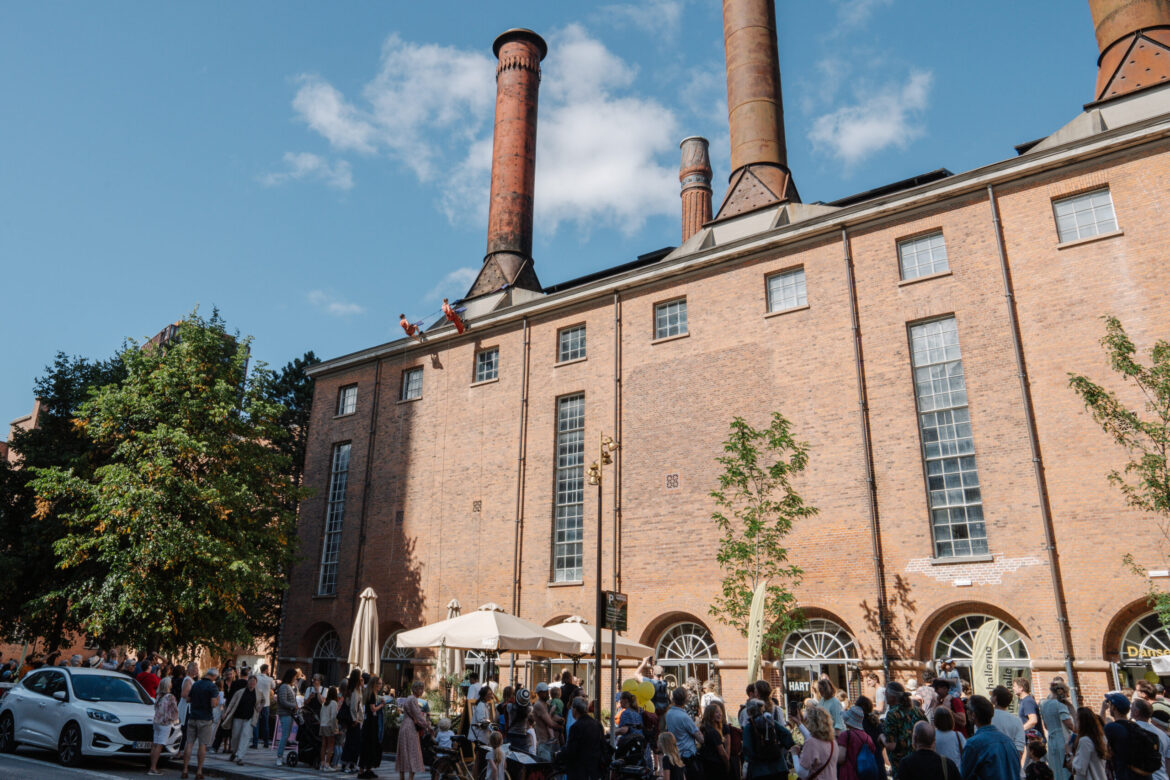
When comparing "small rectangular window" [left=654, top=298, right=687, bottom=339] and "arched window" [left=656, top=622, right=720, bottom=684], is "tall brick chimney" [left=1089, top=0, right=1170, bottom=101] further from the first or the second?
"arched window" [left=656, top=622, right=720, bottom=684]

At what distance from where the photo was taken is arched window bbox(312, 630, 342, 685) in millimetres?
26375

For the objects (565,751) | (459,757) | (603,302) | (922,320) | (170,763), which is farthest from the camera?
(603,302)

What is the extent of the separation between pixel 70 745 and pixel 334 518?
642 inches

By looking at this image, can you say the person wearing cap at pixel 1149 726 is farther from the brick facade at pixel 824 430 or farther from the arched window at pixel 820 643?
the arched window at pixel 820 643

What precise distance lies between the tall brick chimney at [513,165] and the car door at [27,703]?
18.7 metres

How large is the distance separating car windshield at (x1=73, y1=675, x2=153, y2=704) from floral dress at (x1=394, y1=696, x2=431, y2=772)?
14.6 ft

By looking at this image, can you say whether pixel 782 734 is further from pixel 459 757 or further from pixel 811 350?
pixel 811 350

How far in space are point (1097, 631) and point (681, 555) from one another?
8591 mm

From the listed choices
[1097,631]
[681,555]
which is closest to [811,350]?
[681,555]

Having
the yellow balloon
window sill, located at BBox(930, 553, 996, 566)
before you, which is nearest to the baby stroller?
the yellow balloon

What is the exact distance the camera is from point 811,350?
1956cm

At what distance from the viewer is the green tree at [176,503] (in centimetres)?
2019

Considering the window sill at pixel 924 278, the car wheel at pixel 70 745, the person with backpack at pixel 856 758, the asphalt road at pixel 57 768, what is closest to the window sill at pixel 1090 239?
the window sill at pixel 924 278

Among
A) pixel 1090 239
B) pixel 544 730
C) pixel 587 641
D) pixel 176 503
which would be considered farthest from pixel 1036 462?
pixel 176 503
